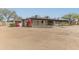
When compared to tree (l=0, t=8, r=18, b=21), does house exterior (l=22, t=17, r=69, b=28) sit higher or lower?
lower

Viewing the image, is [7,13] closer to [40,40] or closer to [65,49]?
[40,40]

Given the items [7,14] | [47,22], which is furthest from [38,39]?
[7,14]

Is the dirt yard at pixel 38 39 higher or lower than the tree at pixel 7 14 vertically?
lower

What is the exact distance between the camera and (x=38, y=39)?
9.85 ft

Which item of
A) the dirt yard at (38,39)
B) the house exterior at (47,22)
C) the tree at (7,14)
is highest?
the tree at (7,14)

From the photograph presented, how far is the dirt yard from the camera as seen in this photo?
2.99 meters

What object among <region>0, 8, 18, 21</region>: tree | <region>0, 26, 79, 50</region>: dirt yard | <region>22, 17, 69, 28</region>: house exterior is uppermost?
<region>0, 8, 18, 21</region>: tree

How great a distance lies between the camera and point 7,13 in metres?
3.01

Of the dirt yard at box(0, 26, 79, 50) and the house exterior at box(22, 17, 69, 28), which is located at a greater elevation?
the house exterior at box(22, 17, 69, 28)

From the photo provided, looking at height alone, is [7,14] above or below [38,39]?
above

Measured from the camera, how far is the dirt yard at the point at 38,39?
9.82ft

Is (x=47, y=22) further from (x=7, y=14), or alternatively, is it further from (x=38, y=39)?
(x=7, y=14)
